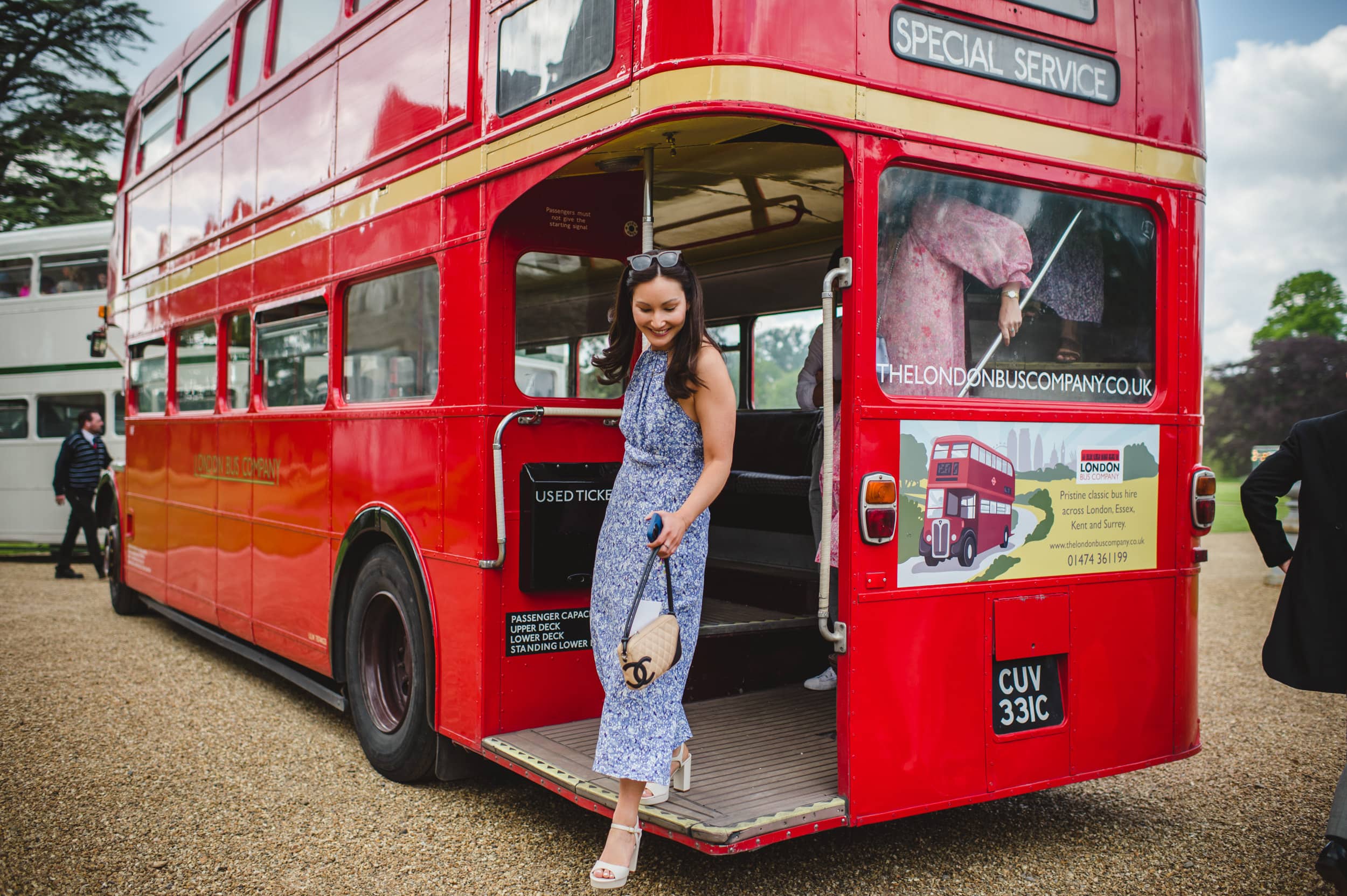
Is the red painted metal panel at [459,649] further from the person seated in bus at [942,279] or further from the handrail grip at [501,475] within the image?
the person seated in bus at [942,279]

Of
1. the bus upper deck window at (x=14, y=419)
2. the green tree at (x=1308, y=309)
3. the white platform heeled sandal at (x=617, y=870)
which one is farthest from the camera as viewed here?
the green tree at (x=1308, y=309)

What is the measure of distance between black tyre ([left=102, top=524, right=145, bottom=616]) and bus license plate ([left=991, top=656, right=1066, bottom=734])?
25.7ft

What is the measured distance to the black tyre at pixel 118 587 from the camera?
886 centimetres

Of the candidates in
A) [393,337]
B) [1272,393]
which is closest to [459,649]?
[393,337]

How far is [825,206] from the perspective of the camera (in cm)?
480

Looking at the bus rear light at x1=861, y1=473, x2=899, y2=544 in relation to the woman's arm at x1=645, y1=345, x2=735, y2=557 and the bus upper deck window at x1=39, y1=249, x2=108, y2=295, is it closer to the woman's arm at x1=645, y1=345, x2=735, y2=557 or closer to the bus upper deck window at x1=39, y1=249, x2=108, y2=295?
the woman's arm at x1=645, y1=345, x2=735, y2=557

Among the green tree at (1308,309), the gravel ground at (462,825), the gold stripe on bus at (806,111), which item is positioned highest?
the green tree at (1308,309)

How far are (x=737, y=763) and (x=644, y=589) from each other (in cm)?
91

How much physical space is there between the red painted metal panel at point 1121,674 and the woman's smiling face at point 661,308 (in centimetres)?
170

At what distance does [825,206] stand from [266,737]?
3833 mm

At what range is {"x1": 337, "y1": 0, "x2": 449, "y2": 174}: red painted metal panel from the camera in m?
4.19

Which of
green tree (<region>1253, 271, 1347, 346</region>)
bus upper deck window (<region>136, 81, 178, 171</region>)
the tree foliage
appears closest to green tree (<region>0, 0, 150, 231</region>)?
bus upper deck window (<region>136, 81, 178, 171</region>)

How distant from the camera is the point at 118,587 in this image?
9016mm

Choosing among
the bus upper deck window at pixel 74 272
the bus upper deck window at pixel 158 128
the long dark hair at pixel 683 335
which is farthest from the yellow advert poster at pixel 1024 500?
the bus upper deck window at pixel 74 272
